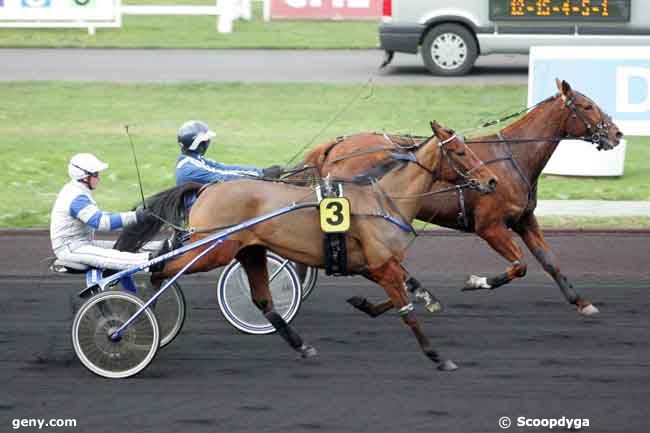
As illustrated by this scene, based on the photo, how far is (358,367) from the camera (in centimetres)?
859

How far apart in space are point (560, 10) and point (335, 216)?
1238 cm

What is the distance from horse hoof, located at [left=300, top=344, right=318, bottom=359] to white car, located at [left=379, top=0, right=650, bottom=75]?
1192cm

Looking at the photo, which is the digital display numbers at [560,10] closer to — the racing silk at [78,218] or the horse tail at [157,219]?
the horse tail at [157,219]

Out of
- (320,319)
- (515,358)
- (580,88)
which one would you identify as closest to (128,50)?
(580,88)

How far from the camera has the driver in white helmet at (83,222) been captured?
826 cm

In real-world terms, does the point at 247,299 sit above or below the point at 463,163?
below

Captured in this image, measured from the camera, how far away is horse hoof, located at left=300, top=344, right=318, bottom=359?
874 centimetres

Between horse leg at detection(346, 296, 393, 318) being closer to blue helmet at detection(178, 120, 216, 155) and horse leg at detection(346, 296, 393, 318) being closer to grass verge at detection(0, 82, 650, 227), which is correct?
blue helmet at detection(178, 120, 216, 155)

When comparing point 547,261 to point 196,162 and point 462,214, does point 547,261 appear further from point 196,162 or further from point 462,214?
point 196,162

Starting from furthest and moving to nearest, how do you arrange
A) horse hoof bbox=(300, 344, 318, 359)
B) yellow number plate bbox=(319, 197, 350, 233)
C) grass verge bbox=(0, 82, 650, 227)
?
grass verge bbox=(0, 82, 650, 227), horse hoof bbox=(300, 344, 318, 359), yellow number plate bbox=(319, 197, 350, 233)

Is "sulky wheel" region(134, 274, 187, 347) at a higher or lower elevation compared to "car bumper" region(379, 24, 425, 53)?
lower

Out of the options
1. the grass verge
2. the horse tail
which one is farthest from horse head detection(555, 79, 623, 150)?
the grass verge

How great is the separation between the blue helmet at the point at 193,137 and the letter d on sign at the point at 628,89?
670cm

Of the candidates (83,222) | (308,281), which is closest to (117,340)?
(83,222)
